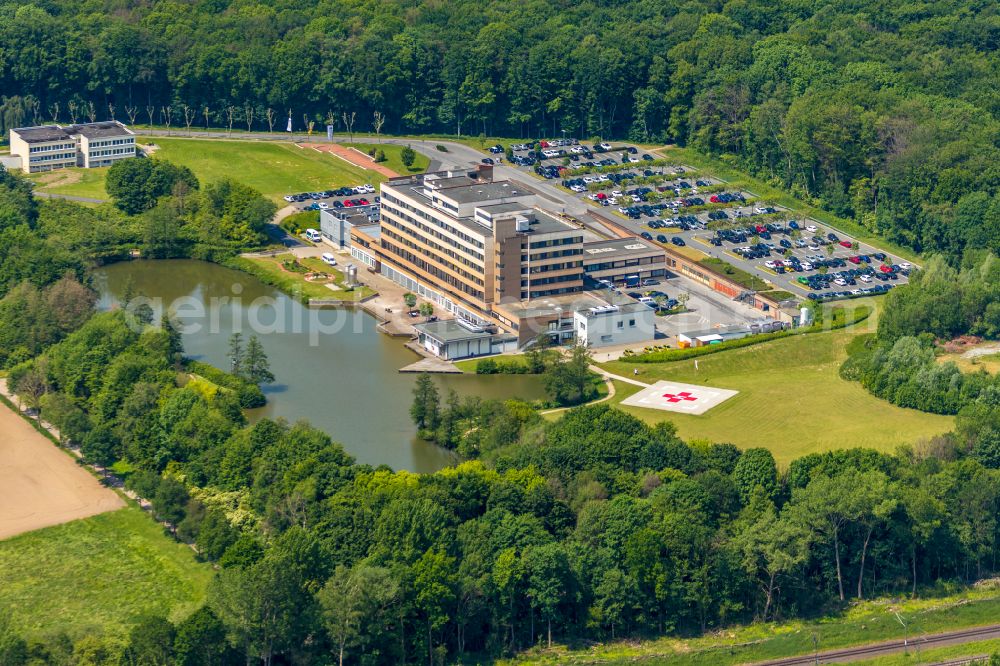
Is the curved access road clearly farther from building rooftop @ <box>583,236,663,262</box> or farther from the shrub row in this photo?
building rooftop @ <box>583,236,663,262</box>

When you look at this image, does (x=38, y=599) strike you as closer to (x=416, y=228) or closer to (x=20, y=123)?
(x=416, y=228)

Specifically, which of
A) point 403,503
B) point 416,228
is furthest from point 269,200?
point 403,503

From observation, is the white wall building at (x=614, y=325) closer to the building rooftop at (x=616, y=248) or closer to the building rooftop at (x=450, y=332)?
the building rooftop at (x=450, y=332)

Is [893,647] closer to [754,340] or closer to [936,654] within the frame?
[936,654]

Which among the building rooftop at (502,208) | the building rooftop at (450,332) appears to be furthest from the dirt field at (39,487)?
the building rooftop at (502,208)

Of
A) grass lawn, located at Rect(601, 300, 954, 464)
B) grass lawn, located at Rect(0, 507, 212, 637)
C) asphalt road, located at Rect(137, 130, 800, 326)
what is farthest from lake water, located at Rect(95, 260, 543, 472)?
asphalt road, located at Rect(137, 130, 800, 326)

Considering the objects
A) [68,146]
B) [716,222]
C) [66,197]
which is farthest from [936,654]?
[68,146]
